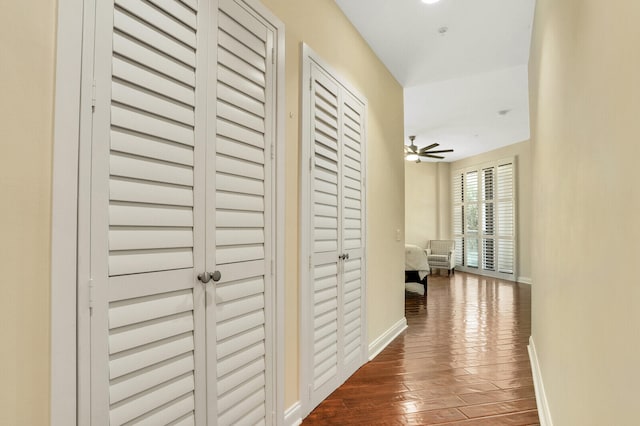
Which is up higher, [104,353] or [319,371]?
[104,353]

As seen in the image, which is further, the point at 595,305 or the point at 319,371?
the point at 319,371

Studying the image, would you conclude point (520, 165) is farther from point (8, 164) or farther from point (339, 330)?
point (8, 164)

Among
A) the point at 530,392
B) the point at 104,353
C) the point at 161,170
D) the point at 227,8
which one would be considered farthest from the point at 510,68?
the point at 104,353

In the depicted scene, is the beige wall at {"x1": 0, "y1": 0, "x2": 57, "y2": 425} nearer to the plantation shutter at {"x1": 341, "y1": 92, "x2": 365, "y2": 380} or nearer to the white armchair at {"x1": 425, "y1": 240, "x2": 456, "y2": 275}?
the plantation shutter at {"x1": 341, "y1": 92, "x2": 365, "y2": 380}

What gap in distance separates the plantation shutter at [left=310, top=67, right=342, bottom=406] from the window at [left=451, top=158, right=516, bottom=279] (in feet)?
21.3

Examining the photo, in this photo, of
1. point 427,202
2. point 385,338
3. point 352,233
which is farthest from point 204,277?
point 427,202

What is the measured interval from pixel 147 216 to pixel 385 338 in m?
2.92

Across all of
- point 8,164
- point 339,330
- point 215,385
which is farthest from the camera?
point 339,330

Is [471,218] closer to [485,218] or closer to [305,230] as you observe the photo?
[485,218]

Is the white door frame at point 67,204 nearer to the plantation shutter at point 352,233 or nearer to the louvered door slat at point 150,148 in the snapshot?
the louvered door slat at point 150,148

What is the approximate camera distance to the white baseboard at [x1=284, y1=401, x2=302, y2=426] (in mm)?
2098

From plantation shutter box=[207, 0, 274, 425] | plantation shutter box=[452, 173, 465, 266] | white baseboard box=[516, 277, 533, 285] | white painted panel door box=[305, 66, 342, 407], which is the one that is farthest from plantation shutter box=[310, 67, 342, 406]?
plantation shutter box=[452, 173, 465, 266]

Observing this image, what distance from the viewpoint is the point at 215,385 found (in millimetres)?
1599

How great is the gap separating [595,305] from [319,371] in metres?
1.77
